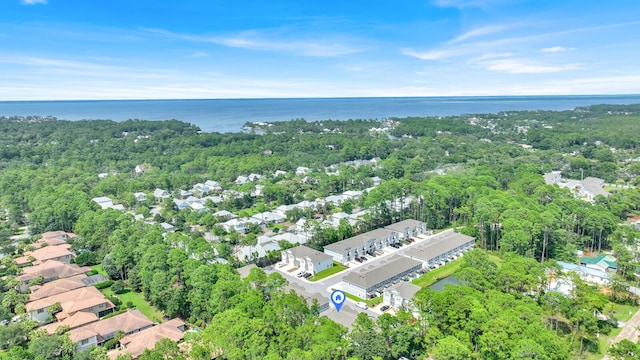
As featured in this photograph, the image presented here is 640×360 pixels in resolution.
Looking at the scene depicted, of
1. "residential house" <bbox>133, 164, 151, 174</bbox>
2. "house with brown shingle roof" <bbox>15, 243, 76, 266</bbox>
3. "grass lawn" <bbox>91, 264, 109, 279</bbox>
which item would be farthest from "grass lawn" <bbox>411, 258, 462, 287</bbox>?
"residential house" <bbox>133, 164, 151, 174</bbox>

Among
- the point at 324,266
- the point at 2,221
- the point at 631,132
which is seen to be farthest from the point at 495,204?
the point at 631,132

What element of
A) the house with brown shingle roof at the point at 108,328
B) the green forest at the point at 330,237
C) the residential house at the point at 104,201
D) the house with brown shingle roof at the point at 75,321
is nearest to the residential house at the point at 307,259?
the green forest at the point at 330,237

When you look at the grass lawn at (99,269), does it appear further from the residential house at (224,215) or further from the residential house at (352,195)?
the residential house at (352,195)

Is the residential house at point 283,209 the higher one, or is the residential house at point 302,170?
the residential house at point 302,170

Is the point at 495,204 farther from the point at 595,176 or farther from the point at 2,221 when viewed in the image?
the point at 2,221

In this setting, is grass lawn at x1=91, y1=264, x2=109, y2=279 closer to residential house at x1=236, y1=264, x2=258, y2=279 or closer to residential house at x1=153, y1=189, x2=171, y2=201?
residential house at x1=236, y1=264, x2=258, y2=279

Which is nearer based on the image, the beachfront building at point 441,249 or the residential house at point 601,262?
the residential house at point 601,262
